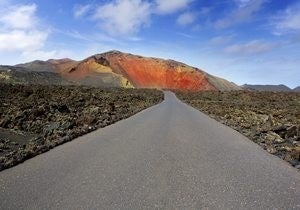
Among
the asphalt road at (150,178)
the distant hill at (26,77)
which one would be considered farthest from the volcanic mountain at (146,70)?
the asphalt road at (150,178)

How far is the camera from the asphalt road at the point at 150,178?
7.46 metres

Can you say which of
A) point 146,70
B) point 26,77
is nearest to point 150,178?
point 26,77

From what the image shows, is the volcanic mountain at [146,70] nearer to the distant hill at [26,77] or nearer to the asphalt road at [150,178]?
the distant hill at [26,77]

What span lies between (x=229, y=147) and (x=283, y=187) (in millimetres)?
Answer: 5639

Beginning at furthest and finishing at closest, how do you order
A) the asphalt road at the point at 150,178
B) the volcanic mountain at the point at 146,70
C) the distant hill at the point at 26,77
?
the volcanic mountain at the point at 146,70
the distant hill at the point at 26,77
the asphalt road at the point at 150,178

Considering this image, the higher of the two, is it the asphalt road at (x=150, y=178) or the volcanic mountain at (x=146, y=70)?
the asphalt road at (x=150, y=178)

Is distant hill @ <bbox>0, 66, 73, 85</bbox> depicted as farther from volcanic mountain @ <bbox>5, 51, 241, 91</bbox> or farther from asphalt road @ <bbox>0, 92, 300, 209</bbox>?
asphalt road @ <bbox>0, 92, 300, 209</bbox>

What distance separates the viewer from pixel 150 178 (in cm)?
923

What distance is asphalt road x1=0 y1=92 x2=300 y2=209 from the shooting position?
7.46 metres

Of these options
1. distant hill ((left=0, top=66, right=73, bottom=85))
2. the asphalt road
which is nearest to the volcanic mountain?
distant hill ((left=0, top=66, right=73, bottom=85))

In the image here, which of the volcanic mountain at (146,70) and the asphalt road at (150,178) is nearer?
the asphalt road at (150,178)

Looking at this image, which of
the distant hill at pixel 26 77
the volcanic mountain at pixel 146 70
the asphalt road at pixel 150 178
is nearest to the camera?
the asphalt road at pixel 150 178

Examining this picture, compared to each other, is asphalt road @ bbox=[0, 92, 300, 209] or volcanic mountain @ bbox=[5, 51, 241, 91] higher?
asphalt road @ bbox=[0, 92, 300, 209]

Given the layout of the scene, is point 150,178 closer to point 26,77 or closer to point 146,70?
point 26,77
